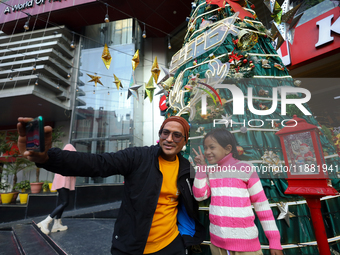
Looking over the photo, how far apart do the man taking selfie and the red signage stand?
18.6 ft

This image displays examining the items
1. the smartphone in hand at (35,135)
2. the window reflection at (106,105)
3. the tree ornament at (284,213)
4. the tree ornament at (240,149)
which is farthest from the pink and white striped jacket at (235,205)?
the window reflection at (106,105)

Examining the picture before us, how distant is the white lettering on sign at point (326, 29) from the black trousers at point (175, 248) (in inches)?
244

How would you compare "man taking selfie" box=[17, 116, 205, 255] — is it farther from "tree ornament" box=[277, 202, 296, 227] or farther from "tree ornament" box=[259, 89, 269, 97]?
"tree ornament" box=[259, 89, 269, 97]

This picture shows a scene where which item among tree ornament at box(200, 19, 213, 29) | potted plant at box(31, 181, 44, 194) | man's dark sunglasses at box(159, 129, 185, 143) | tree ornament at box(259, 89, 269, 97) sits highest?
tree ornament at box(200, 19, 213, 29)

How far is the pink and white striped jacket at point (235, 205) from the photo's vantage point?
1.30 metres

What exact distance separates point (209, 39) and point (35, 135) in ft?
10.1

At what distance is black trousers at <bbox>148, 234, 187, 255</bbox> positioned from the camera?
4.51 ft

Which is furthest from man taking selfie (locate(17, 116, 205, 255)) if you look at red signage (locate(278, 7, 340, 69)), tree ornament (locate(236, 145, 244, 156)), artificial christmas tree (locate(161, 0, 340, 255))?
red signage (locate(278, 7, 340, 69))

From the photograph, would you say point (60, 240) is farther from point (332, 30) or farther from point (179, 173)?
point (332, 30)

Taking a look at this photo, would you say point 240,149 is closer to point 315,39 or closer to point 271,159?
point 271,159

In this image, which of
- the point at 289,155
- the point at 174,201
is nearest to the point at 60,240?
the point at 174,201

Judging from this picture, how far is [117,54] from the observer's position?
355 inches

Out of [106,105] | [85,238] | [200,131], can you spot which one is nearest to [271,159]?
[200,131]

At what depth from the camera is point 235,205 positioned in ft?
4.42
